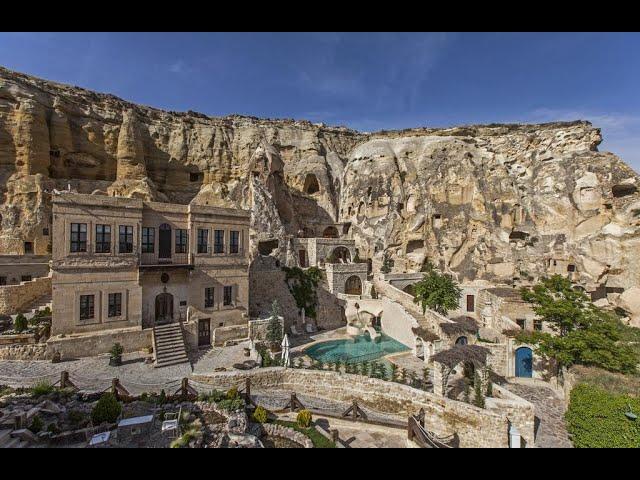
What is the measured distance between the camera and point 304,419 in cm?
1227

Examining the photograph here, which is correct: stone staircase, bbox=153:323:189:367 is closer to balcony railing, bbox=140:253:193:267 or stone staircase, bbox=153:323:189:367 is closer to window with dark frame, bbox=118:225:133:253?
balcony railing, bbox=140:253:193:267

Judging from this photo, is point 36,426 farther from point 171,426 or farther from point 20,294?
point 20,294

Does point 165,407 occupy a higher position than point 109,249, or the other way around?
point 109,249

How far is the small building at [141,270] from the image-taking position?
15852mm

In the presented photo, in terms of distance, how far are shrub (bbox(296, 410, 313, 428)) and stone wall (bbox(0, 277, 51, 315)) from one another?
819 inches

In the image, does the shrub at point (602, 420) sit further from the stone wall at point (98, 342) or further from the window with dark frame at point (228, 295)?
the stone wall at point (98, 342)

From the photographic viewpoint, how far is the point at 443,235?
37.9 m

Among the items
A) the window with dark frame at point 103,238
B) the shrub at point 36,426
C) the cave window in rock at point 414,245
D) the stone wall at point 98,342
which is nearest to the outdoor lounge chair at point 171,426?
the shrub at point 36,426

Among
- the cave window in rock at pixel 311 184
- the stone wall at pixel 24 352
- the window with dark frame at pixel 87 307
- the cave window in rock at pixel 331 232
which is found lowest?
the stone wall at pixel 24 352

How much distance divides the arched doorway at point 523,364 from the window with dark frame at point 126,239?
79.5 feet

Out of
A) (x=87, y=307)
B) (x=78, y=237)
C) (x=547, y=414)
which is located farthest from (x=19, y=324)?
(x=547, y=414)

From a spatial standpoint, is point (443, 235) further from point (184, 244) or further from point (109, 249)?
point (109, 249)

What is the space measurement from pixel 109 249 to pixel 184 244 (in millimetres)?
4143
